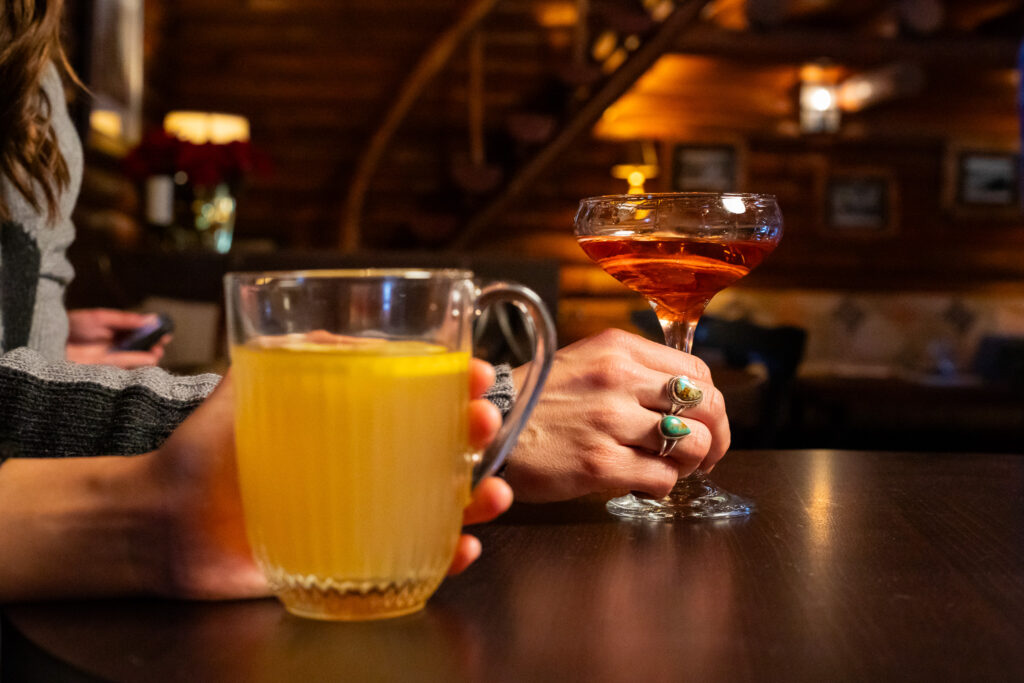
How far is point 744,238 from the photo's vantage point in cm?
84

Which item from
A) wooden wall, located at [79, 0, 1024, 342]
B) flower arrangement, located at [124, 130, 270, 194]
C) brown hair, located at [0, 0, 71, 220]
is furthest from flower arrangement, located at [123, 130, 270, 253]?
brown hair, located at [0, 0, 71, 220]

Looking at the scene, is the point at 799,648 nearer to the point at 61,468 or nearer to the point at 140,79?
the point at 61,468

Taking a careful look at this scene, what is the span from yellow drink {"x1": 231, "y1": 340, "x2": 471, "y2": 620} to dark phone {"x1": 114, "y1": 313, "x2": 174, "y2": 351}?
1.33 meters

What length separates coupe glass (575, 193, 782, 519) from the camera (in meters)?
0.81

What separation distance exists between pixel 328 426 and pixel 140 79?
5979mm

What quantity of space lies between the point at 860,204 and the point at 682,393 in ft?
22.9

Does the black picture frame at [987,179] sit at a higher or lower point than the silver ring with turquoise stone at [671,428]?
higher

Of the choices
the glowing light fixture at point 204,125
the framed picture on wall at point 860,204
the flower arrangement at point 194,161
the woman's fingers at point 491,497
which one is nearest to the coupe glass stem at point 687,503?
the woman's fingers at point 491,497

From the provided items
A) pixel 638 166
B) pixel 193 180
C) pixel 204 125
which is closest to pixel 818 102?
pixel 638 166

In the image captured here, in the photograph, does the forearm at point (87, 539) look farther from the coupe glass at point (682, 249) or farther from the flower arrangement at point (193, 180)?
the flower arrangement at point (193, 180)

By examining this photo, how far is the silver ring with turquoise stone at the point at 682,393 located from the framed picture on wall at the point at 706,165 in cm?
634

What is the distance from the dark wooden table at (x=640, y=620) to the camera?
0.44 metres

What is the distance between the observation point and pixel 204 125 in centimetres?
561

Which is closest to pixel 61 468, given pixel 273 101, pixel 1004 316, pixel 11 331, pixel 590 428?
pixel 590 428
